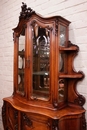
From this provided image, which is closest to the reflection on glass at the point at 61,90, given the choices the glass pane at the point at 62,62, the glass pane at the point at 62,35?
the glass pane at the point at 62,62

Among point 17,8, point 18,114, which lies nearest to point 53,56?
point 18,114

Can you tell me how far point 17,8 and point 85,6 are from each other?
112 cm

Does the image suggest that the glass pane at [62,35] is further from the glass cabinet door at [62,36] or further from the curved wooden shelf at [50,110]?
the curved wooden shelf at [50,110]

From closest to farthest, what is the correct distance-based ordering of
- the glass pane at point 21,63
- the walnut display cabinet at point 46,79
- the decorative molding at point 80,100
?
1. the walnut display cabinet at point 46,79
2. the decorative molding at point 80,100
3. the glass pane at point 21,63

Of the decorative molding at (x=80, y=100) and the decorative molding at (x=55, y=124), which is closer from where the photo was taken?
the decorative molding at (x=55, y=124)

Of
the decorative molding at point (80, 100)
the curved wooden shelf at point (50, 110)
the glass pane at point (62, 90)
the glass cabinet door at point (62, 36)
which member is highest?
the glass cabinet door at point (62, 36)

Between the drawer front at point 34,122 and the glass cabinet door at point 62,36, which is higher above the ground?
the glass cabinet door at point 62,36

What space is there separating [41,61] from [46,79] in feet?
0.63

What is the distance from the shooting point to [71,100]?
1.53 m

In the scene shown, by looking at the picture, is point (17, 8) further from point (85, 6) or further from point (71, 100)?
point (71, 100)

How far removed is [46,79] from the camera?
1.46 meters

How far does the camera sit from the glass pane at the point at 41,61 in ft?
4.74

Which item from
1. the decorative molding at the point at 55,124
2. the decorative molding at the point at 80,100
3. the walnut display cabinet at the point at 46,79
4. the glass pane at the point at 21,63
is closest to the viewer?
the decorative molding at the point at 55,124

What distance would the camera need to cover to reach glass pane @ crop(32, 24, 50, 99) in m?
1.45
